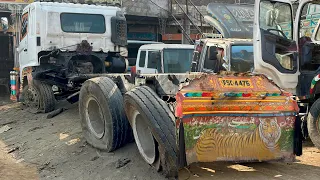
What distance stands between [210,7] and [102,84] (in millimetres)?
5437

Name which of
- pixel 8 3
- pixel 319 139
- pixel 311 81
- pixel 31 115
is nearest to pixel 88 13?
pixel 31 115

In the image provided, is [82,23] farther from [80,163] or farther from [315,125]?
[315,125]

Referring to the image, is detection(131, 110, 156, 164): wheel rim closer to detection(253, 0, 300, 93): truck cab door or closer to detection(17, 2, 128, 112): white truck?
detection(253, 0, 300, 93): truck cab door

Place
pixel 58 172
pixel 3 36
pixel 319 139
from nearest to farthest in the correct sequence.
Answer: pixel 58 172 < pixel 319 139 < pixel 3 36

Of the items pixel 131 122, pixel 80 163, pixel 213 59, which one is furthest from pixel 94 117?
pixel 213 59

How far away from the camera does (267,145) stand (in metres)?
4.25

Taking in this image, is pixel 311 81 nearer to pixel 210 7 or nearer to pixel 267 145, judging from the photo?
pixel 267 145

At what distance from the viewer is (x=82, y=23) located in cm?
945

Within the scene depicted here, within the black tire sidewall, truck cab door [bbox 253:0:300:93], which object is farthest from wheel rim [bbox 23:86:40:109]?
truck cab door [bbox 253:0:300:93]

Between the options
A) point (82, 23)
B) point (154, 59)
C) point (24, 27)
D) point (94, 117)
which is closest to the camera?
point (94, 117)

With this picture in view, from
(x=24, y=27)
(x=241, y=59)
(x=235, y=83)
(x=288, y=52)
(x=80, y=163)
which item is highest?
(x=24, y=27)

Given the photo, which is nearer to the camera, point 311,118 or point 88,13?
point 311,118

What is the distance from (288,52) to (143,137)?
318 centimetres

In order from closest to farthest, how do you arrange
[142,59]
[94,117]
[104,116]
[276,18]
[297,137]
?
[297,137] → [104,116] → [94,117] → [276,18] → [142,59]
